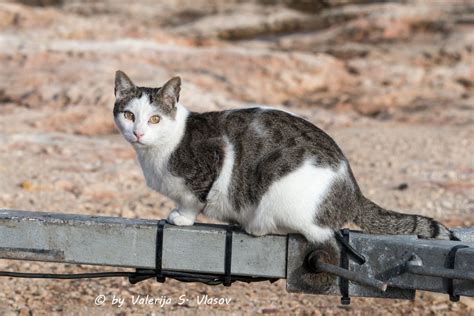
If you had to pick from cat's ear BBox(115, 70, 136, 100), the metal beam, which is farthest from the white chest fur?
the metal beam

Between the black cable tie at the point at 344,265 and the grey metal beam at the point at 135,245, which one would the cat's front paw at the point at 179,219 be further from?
the black cable tie at the point at 344,265

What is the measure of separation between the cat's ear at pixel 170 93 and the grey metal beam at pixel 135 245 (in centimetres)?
71

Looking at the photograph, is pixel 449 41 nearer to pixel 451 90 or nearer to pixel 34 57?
pixel 451 90

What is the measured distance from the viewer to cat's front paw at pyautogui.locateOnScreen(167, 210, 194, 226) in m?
3.09

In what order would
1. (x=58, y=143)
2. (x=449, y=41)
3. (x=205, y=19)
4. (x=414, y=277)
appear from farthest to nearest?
(x=205, y=19) < (x=449, y=41) < (x=58, y=143) < (x=414, y=277)

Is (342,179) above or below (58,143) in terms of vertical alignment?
above

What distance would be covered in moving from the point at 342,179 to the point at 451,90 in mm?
8560

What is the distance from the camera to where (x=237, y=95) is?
1070cm

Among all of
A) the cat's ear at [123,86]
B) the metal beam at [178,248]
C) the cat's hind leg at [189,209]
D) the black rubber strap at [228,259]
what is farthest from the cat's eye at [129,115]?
the black rubber strap at [228,259]

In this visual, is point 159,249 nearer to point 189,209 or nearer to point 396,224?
point 189,209

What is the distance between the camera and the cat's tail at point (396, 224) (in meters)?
3.03

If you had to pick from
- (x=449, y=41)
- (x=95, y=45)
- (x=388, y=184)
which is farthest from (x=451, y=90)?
(x=95, y=45)

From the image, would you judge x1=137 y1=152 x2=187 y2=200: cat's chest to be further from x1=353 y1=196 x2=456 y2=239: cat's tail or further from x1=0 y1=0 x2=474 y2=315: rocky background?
x1=0 y1=0 x2=474 y2=315: rocky background

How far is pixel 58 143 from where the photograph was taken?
28.4ft
